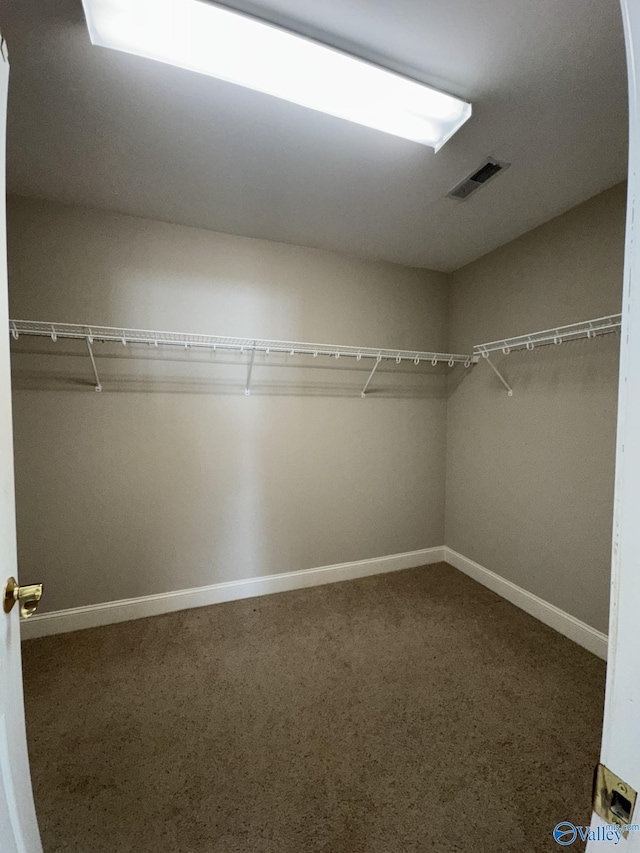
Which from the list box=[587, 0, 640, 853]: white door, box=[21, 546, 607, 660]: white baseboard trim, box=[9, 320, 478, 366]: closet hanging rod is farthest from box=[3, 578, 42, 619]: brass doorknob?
box=[21, 546, 607, 660]: white baseboard trim

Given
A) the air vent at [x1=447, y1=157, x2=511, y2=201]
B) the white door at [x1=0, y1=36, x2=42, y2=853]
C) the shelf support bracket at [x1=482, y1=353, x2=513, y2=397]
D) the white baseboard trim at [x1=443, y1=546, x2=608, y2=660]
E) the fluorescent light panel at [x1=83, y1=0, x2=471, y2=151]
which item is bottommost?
the white baseboard trim at [x1=443, y1=546, x2=608, y2=660]

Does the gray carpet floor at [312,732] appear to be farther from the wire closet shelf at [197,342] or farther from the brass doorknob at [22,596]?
the wire closet shelf at [197,342]

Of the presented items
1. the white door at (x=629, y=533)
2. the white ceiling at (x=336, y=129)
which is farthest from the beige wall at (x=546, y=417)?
the white door at (x=629, y=533)

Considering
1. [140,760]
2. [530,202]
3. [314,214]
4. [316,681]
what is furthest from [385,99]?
[140,760]

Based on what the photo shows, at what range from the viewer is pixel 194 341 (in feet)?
6.75

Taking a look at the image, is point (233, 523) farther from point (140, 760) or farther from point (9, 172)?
point (9, 172)

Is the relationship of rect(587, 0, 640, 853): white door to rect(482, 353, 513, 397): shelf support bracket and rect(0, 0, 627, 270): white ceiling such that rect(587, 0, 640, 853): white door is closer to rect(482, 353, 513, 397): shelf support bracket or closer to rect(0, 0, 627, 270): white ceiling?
rect(0, 0, 627, 270): white ceiling

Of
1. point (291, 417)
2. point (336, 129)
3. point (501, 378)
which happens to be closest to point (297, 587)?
point (291, 417)

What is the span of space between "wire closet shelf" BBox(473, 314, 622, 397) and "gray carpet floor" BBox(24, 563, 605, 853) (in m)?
1.69

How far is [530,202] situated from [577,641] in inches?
96.9

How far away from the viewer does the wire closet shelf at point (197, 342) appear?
5.67 feet

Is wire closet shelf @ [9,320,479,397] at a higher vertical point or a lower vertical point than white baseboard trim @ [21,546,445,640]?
higher

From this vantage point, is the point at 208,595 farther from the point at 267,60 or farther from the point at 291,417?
the point at 267,60

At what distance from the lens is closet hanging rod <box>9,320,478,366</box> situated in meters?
1.72
